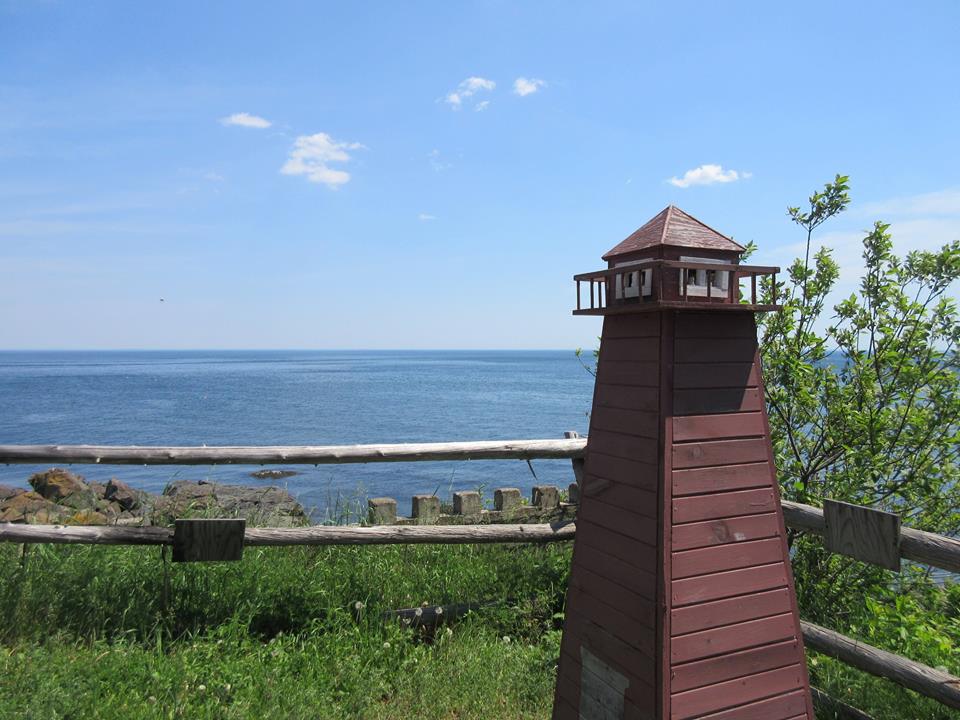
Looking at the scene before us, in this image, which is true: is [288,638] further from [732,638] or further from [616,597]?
[732,638]

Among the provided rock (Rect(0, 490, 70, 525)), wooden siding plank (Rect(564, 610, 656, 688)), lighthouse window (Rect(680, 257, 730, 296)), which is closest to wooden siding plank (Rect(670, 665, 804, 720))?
wooden siding plank (Rect(564, 610, 656, 688))

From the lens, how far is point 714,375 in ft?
9.58

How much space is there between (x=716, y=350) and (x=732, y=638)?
129cm

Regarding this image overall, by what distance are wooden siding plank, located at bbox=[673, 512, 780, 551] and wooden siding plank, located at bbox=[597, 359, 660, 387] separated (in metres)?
0.65

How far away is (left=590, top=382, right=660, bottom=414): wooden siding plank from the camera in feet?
9.35

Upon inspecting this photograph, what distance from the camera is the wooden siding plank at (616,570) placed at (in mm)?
2797

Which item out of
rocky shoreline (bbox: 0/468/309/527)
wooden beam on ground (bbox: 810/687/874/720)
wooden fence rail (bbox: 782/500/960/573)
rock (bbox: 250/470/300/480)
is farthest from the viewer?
rock (bbox: 250/470/300/480)

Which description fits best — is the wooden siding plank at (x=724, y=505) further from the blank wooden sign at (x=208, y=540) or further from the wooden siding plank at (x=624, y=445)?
the blank wooden sign at (x=208, y=540)

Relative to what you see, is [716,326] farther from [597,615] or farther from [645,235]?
[597,615]

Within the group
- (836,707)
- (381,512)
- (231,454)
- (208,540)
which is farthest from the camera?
(381,512)

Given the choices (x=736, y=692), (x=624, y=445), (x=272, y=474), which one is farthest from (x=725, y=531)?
(x=272, y=474)

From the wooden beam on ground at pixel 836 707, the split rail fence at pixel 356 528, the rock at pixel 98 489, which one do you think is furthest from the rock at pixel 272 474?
the wooden beam on ground at pixel 836 707

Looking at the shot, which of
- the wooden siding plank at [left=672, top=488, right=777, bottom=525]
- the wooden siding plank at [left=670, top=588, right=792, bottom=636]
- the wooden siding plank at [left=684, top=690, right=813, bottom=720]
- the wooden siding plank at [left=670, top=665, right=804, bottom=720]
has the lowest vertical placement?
the wooden siding plank at [left=684, top=690, right=813, bottom=720]

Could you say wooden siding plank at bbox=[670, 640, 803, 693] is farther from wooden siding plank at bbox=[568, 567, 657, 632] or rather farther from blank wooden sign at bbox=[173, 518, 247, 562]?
blank wooden sign at bbox=[173, 518, 247, 562]
